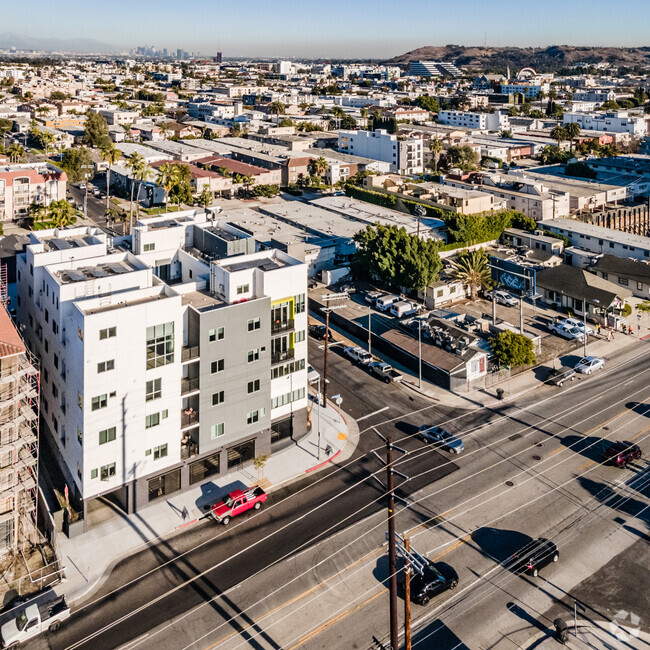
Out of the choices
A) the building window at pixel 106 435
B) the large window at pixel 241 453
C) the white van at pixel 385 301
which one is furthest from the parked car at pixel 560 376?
the building window at pixel 106 435

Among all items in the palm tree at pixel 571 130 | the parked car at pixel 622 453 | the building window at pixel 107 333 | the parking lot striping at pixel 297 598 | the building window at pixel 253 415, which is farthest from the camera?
the palm tree at pixel 571 130

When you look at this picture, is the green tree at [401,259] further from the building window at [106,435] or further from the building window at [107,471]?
the building window at [107,471]

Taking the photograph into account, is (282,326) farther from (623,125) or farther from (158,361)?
(623,125)

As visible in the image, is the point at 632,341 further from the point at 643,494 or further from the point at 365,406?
the point at 365,406

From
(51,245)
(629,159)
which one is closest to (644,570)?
(51,245)

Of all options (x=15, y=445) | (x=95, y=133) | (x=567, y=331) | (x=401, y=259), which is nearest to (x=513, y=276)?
(x=567, y=331)

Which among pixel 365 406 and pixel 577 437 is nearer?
pixel 577 437
